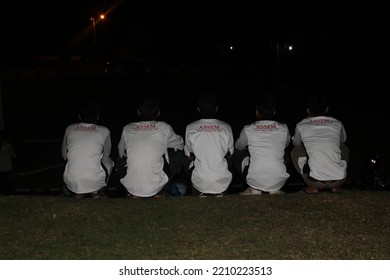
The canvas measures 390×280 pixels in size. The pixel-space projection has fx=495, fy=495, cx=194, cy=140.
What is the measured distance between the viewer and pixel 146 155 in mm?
5738

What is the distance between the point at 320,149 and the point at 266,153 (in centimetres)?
64

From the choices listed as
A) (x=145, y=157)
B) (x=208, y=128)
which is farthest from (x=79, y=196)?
(x=208, y=128)

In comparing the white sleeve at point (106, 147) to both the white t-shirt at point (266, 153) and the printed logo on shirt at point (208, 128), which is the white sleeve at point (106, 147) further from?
the white t-shirt at point (266, 153)

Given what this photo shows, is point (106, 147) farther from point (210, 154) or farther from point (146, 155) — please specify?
point (210, 154)

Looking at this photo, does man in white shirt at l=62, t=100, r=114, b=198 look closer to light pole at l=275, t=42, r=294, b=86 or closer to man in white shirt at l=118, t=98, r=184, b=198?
man in white shirt at l=118, t=98, r=184, b=198

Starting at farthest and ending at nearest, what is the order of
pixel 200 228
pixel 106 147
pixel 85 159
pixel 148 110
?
pixel 106 147 → pixel 148 110 → pixel 85 159 → pixel 200 228

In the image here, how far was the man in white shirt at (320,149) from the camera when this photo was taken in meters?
5.87

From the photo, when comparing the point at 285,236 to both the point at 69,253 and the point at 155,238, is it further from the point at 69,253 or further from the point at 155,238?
the point at 69,253

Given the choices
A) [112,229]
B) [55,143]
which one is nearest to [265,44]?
[55,143]

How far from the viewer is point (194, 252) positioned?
13.1 ft

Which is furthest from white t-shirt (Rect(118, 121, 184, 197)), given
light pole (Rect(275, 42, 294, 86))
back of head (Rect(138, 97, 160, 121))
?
light pole (Rect(275, 42, 294, 86))

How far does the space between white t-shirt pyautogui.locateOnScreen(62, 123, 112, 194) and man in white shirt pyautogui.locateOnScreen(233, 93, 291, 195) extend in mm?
1735

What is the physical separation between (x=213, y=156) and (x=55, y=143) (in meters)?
10.2

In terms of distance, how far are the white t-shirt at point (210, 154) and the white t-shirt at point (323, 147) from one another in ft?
3.14
